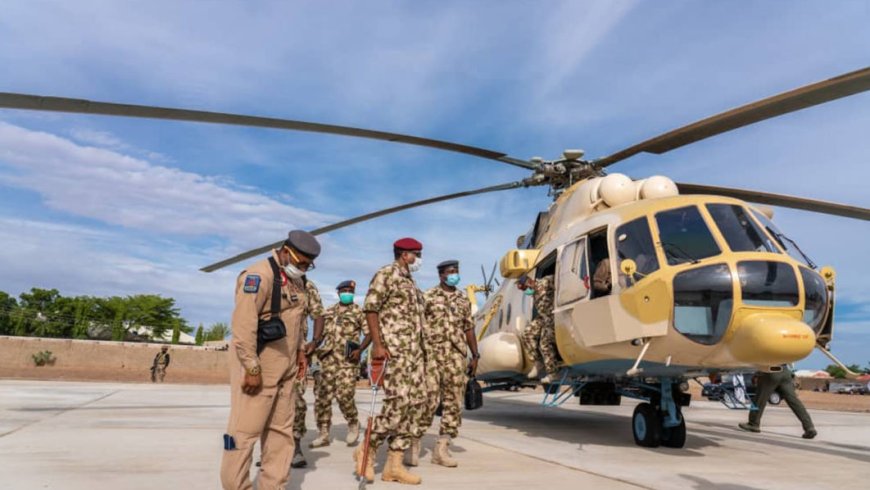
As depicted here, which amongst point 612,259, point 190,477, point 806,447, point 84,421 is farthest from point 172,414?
point 806,447

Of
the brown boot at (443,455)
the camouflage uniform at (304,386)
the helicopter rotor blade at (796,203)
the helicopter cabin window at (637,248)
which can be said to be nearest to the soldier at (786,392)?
the helicopter rotor blade at (796,203)

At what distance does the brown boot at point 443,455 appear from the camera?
5461 millimetres

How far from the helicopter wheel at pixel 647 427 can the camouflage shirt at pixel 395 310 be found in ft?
11.6

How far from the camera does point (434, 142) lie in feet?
26.7

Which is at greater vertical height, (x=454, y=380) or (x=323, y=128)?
(x=323, y=128)

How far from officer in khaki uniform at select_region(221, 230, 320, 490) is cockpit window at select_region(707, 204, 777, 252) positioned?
172 inches

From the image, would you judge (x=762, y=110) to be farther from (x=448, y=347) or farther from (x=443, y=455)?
(x=443, y=455)

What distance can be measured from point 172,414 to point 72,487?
20.6 feet

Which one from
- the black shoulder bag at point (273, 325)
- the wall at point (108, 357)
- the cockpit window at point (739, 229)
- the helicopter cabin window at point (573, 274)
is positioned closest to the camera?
the black shoulder bag at point (273, 325)

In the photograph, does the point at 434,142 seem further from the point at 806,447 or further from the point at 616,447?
the point at 806,447

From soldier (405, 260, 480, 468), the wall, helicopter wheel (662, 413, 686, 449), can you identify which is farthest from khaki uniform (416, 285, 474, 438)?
the wall

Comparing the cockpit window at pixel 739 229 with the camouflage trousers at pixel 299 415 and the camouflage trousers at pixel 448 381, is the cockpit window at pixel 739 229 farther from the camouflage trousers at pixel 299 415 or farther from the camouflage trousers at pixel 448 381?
the camouflage trousers at pixel 299 415

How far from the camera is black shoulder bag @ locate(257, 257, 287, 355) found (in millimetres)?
3646

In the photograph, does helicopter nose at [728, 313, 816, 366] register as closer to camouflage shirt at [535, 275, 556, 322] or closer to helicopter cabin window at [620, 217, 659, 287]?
helicopter cabin window at [620, 217, 659, 287]
